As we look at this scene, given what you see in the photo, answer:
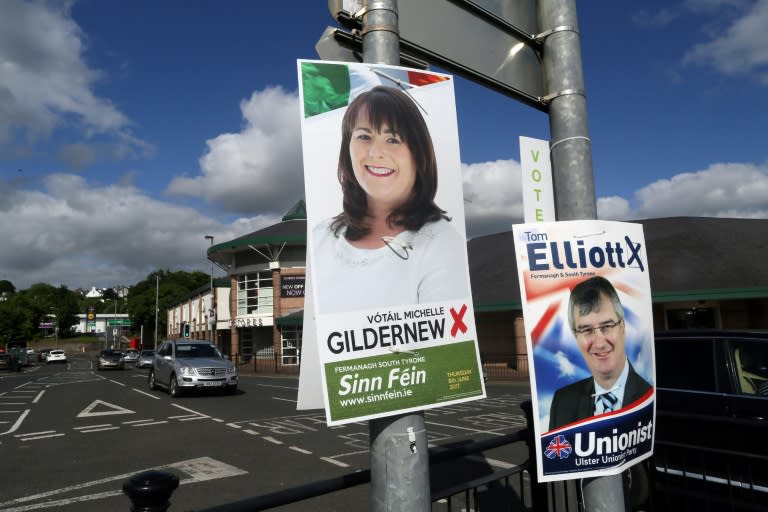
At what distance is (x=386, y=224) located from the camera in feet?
6.86

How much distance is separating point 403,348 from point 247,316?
120 ft

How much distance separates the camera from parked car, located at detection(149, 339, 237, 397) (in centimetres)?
1608

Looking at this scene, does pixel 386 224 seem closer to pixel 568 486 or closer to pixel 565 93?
pixel 565 93

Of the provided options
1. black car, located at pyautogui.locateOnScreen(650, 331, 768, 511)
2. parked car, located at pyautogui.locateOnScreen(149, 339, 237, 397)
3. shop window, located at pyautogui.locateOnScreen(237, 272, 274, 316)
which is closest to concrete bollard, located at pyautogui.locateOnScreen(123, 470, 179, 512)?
black car, located at pyautogui.locateOnScreen(650, 331, 768, 511)

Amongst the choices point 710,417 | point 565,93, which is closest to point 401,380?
point 565,93

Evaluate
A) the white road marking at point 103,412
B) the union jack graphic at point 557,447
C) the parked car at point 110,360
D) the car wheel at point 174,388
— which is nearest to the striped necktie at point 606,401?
the union jack graphic at point 557,447

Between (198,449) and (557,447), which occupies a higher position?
(557,447)

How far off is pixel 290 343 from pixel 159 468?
28.3m

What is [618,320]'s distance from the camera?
2.41 metres

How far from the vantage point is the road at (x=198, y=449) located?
600 cm

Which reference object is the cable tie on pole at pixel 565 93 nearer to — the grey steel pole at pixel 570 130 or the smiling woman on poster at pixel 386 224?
the grey steel pole at pixel 570 130

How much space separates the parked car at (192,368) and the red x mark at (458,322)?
15.5 metres

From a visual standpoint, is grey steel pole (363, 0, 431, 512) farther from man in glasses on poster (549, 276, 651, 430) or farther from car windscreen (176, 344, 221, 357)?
car windscreen (176, 344, 221, 357)

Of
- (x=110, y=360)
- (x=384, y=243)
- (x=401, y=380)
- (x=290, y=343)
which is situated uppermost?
(x=384, y=243)
